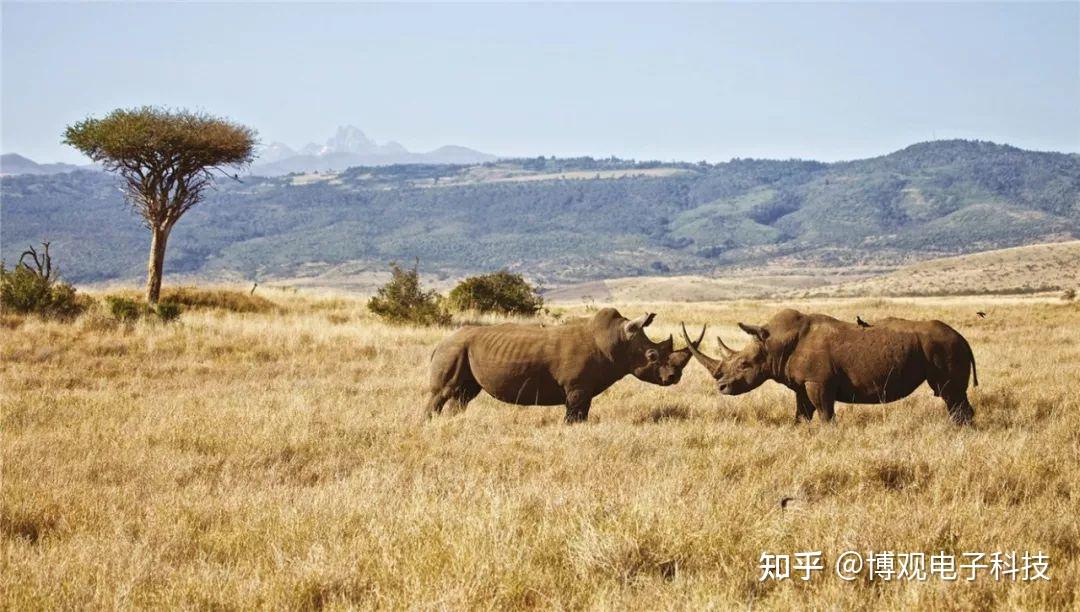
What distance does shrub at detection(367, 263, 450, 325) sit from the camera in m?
26.8

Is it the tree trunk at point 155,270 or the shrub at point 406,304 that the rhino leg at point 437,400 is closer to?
the shrub at point 406,304

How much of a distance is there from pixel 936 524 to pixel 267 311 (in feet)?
78.4

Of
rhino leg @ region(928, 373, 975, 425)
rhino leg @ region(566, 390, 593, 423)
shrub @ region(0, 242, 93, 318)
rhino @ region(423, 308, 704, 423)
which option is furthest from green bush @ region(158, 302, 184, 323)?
rhino leg @ region(928, 373, 975, 425)

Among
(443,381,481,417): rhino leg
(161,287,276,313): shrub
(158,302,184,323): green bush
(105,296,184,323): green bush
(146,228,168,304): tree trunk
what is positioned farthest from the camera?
(161,287,276,313): shrub

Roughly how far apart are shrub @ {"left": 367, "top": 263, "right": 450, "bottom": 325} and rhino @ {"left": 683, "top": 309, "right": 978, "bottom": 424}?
15849 mm

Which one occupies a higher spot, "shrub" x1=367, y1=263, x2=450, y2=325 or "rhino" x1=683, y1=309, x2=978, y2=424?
"rhino" x1=683, y1=309, x2=978, y2=424

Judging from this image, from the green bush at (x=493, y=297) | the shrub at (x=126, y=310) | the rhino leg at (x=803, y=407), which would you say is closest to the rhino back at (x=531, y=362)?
the rhino leg at (x=803, y=407)

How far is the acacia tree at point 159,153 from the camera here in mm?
29094

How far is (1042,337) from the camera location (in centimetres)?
2309

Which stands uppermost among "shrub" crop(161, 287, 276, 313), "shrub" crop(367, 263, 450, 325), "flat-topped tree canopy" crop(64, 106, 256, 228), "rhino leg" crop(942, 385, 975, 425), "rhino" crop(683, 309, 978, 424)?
"flat-topped tree canopy" crop(64, 106, 256, 228)

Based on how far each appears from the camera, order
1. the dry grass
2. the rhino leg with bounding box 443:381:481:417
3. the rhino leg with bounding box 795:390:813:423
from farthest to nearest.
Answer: the dry grass < the rhino leg with bounding box 443:381:481:417 < the rhino leg with bounding box 795:390:813:423

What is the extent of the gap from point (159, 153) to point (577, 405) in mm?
22385

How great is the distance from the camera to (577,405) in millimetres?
11422

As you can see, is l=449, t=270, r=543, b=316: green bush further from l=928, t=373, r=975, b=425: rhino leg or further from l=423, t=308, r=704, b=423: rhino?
l=928, t=373, r=975, b=425: rhino leg
